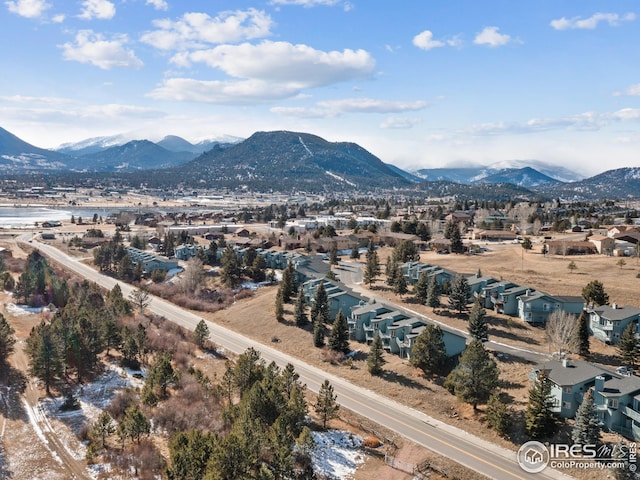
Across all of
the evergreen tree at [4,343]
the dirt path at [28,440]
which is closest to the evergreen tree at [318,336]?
the dirt path at [28,440]

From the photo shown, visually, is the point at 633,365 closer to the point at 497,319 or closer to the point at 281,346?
the point at 497,319

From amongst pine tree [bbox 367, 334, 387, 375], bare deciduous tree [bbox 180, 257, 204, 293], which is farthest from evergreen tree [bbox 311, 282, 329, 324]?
bare deciduous tree [bbox 180, 257, 204, 293]

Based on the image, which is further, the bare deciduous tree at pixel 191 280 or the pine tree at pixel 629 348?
the bare deciduous tree at pixel 191 280

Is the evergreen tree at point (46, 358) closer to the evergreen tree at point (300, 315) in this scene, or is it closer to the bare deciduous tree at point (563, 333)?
the evergreen tree at point (300, 315)

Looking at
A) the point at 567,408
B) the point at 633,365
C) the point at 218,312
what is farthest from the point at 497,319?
the point at 218,312

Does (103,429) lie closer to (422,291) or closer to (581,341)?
(422,291)

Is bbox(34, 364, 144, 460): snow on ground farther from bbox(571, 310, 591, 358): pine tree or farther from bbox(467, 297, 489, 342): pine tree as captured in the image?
bbox(571, 310, 591, 358): pine tree

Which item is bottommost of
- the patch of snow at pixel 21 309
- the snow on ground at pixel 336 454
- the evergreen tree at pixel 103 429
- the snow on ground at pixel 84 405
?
the snow on ground at pixel 84 405
